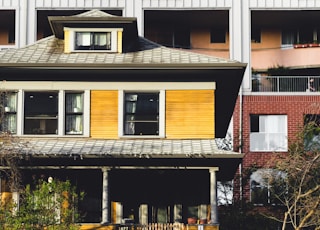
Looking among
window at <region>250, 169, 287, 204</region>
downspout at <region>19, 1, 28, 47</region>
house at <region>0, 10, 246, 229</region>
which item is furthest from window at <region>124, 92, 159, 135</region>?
downspout at <region>19, 1, 28, 47</region>

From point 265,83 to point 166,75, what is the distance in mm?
22532

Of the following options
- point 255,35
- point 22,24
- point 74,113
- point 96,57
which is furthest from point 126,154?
point 255,35

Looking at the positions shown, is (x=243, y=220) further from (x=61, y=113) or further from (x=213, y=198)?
(x=61, y=113)

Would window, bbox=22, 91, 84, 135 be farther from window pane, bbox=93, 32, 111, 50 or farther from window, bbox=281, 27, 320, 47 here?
window, bbox=281, 27, 320, 47

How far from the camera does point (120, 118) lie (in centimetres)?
3169

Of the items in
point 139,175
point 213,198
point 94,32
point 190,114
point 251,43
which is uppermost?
point 251,43

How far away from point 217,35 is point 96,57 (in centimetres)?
2632

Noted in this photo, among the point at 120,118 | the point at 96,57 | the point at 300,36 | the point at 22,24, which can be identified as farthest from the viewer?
the point at 300,36

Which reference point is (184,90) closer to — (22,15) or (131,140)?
(131,140)

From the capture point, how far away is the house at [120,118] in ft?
100

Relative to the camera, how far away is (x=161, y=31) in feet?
188

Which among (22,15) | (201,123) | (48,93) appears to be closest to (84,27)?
(48,93)

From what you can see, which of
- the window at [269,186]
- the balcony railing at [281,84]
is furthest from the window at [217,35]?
the window at [269,186]

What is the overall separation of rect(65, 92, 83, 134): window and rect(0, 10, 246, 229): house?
33mm
